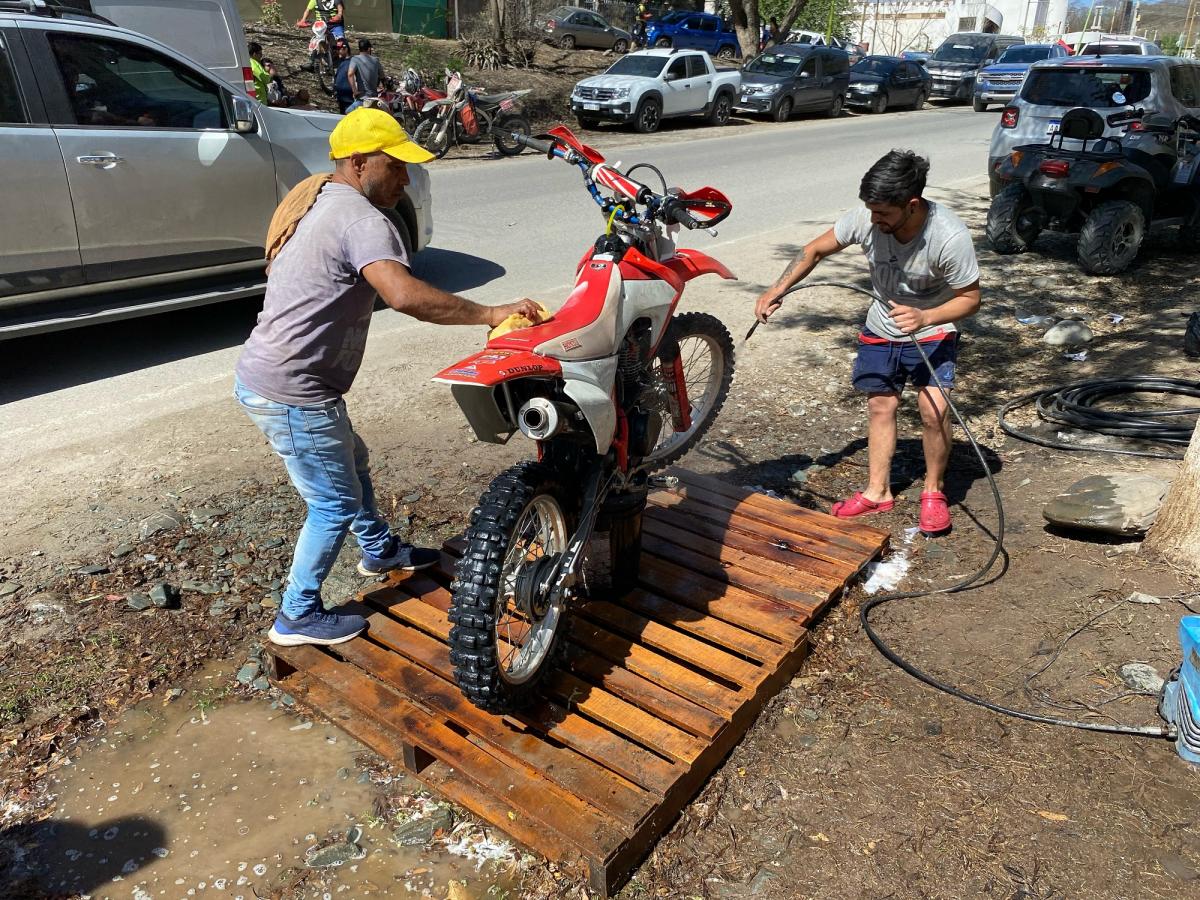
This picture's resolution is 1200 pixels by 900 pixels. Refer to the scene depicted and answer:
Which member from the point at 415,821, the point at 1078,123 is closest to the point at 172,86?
the point at 415,821

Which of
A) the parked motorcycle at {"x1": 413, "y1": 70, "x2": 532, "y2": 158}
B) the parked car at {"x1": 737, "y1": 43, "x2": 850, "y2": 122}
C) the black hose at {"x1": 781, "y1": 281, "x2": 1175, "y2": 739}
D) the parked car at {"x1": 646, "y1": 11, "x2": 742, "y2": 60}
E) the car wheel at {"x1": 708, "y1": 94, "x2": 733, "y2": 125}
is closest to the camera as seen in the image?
the black hose at {"x1": 781, "y1": 281, "x2": 1175, "y2": 739}

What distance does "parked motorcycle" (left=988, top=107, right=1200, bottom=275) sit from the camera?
28.5ft

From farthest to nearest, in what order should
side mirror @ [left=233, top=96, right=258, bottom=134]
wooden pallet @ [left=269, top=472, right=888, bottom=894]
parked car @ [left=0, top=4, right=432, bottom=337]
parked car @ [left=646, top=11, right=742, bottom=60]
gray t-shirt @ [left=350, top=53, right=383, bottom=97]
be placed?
parked car @ [left=646, top=11, right=742, bottom=60], gray t-shirt @ [left=350, top=53, right=383, bottom=97], side mirror @ [left=233, top=96, right=258, bottom=134], parked car @ [left=0, top=4, right=432, bottom=337], wooden pallet @ [left=269, top=472, right=888, bottom=894]

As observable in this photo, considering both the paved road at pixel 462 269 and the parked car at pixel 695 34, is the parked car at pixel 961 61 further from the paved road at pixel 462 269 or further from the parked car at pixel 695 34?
the paved road at pixel 462 269

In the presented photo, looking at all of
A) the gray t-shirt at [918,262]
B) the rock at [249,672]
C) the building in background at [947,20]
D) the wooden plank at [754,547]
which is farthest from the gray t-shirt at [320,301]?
the building in background at [947,20]

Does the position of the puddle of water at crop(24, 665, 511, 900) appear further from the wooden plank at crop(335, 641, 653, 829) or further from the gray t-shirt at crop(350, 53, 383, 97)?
the gray t-shirt at crop(350, 53, 383, 97)

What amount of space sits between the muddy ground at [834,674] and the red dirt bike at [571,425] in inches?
25.7

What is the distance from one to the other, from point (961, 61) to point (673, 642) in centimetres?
3133

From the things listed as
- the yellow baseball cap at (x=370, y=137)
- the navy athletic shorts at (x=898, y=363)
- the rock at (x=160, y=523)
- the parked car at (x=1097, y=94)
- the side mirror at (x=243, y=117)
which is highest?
the yellow baseball cap at (x=370, y=137)

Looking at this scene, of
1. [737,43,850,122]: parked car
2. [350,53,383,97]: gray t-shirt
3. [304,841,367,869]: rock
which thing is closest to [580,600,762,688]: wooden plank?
[304,841,367,869]: rock

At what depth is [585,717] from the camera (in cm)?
309

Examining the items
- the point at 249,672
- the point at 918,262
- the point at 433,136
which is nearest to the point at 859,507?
the point at 918,262

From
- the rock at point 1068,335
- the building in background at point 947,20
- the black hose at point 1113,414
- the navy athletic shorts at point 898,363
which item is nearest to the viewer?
the navy athletic shorts at point 898,363

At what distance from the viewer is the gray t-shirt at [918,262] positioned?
402 cm
